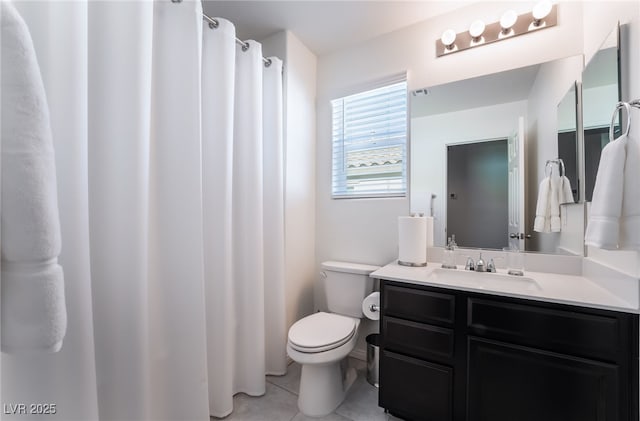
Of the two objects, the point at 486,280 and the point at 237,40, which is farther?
the point at 237,40

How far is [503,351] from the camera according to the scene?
1.18 metres

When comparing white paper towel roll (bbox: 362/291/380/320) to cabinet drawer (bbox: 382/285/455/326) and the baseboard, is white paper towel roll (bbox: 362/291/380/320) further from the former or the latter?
the baseboard

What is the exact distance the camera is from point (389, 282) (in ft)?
4.81

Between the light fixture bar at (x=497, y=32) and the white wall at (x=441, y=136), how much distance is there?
0.41 metres

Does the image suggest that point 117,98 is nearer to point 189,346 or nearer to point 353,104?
point 189,346

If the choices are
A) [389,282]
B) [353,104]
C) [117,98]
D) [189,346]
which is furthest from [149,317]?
[353,104]

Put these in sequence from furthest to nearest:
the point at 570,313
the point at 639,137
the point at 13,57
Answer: the point at 570,313, the point at 639,137, the point at 13,57

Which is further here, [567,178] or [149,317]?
[567,178]

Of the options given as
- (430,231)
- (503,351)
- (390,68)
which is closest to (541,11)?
(390,68)

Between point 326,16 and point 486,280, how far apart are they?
201 centimetres

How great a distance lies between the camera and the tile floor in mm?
1495

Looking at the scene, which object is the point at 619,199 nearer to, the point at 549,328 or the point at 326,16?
the point at 549,328

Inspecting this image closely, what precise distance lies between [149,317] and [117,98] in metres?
0.98

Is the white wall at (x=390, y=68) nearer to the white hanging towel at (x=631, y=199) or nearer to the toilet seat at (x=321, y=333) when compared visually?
the toilet seat at (x=321, y=333)
